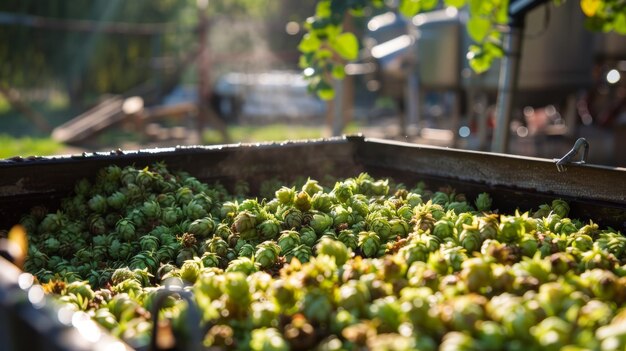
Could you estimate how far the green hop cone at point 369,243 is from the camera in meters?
2.61

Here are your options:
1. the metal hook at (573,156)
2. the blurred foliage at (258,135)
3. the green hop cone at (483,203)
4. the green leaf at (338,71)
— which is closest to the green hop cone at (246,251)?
the green hop cone at (483,203)

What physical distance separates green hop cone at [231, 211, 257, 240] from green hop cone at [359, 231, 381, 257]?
529 mm

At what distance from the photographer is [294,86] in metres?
22.6

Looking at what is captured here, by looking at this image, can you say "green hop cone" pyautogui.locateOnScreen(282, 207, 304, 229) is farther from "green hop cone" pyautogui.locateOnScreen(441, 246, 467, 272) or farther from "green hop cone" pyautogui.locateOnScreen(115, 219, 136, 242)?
"green hop cone" pyautogui.locateOnScreen(441, 246, 467, 272)

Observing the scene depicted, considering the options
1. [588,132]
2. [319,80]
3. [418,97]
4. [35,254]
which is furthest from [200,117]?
[35,254]

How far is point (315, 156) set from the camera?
4.11 m

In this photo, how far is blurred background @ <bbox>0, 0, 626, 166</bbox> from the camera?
8680 mm

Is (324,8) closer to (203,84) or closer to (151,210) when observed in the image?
(151,210)

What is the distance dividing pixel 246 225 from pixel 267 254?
322 mm

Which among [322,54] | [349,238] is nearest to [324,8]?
[322,54]

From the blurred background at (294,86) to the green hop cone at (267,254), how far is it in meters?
2.87

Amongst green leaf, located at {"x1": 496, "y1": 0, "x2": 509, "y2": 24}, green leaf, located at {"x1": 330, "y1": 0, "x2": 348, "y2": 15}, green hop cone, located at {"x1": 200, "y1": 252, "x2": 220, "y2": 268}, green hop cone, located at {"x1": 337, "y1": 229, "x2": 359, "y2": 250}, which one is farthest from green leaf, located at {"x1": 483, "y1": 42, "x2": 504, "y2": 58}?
green hop cone, located at {"x1": 200, "y1": 252, "x2": 220, "y2": 268}

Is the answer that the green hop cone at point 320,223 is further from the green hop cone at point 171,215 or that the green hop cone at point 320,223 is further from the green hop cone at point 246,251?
the green hop cone at point 171,215

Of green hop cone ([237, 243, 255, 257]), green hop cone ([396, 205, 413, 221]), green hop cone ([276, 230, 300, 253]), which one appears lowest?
green hop cone ([237, 243, 255, 257])
